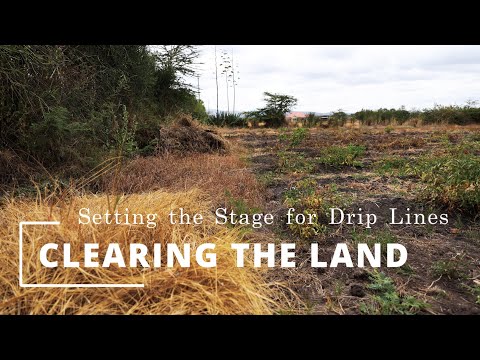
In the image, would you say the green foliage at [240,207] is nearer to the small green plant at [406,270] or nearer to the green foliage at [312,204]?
the green foliage at [312,204]

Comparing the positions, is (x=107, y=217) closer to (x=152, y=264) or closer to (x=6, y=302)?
(x=152, y=264)

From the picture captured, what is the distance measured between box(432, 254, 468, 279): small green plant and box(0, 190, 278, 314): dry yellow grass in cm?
115

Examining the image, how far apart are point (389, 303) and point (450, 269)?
2.34 feet

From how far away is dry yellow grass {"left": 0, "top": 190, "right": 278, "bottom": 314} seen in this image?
81.4 inches

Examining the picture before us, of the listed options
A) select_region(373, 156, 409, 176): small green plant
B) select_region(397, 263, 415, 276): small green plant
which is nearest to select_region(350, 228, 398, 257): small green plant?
select_region(397, 263, 415, 276): small green plant

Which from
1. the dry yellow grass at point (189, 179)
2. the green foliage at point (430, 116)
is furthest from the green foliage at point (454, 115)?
the dry yellow grass at point (189, 179)

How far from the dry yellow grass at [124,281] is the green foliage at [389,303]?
567 millimetres

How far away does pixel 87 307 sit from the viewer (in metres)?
2.02

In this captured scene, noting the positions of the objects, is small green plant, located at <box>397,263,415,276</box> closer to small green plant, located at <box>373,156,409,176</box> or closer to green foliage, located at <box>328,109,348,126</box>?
small green plant, located at <box>373,156,409,176</box>

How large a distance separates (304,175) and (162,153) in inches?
116

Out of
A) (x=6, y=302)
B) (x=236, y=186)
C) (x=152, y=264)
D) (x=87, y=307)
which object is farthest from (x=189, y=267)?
(x=236, y=186)

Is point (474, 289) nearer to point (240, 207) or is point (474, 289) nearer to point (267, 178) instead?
point (240, 207)

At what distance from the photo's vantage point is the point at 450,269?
263 centimetres

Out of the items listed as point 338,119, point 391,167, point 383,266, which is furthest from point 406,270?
point 338,119
